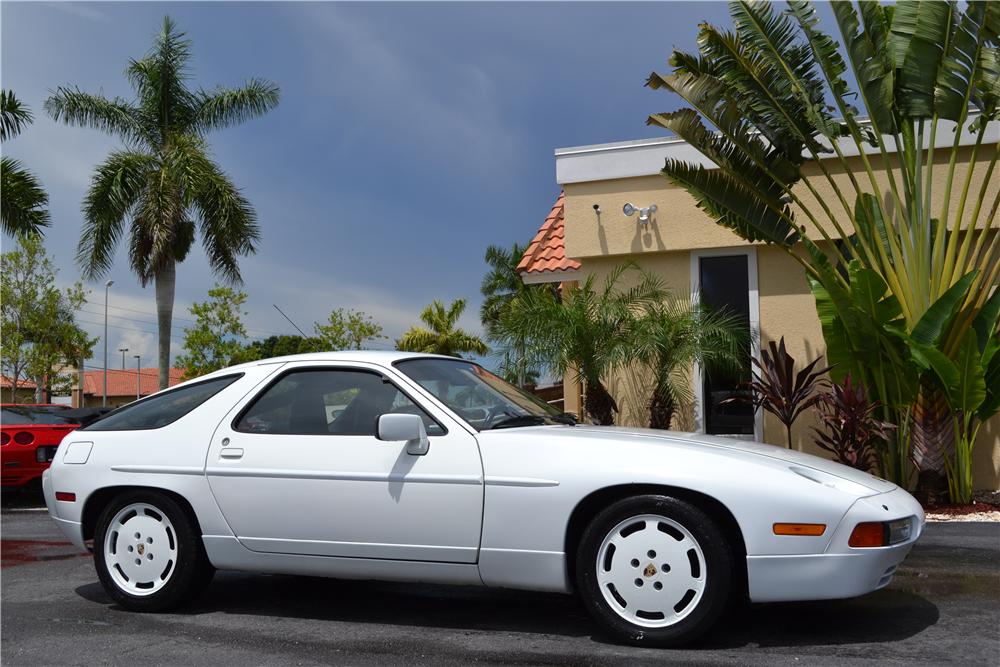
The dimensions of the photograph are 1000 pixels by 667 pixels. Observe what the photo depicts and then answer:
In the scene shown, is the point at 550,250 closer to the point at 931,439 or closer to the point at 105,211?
the point at 931,439

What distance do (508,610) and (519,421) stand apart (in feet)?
3.55

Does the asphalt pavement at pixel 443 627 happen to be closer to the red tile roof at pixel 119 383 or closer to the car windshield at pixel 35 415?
the car windshield at pixel 35 415

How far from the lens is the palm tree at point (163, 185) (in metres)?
23.8

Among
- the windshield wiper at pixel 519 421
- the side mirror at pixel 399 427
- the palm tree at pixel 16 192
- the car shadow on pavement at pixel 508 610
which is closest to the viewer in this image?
the car shadow on pavement at pixel 508 610

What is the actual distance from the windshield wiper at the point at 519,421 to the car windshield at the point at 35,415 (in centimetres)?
852

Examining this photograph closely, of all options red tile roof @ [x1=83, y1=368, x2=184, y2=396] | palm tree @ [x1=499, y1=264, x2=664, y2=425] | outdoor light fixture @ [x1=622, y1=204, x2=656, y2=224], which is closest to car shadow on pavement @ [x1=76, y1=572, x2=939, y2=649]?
palm tree @ [x1=499, y1=264, x2=664, y2=425]

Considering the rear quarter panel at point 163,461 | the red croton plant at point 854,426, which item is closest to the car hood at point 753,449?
the rear quarter panel at point 163,461

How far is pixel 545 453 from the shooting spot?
4.55m

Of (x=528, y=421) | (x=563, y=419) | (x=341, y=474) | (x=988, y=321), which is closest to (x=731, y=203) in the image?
(x=988, y=321)

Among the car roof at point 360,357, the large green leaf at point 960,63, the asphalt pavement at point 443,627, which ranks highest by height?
the large green leaf at point 960,63

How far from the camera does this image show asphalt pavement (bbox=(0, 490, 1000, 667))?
13.7 feet

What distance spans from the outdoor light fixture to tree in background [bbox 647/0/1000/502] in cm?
151

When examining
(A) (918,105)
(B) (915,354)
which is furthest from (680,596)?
(A) (918,105)

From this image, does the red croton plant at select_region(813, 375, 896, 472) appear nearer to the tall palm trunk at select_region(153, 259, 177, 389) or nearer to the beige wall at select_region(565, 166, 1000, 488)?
the beige wall at select_region(565, 166, 1000, 488)
